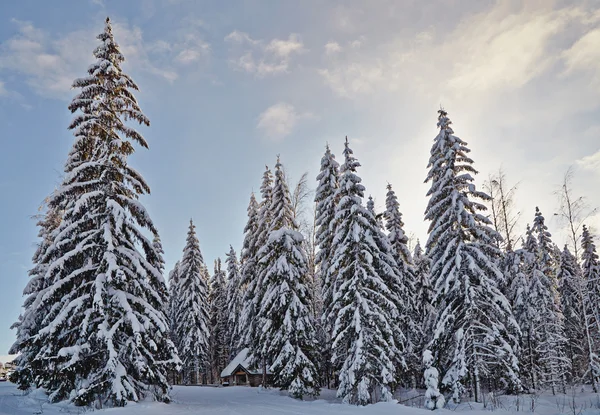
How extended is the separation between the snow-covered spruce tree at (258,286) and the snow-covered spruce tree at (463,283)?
41.4 feet

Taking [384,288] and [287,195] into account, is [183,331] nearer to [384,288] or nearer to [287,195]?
[287,195]

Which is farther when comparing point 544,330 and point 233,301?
point 233,301

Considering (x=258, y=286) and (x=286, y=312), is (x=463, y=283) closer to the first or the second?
(x=286, y=312)

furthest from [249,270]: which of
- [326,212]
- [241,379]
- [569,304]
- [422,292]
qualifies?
[569,304]

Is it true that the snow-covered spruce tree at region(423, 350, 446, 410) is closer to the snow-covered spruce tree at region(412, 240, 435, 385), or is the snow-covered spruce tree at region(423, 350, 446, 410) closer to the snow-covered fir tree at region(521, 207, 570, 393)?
the snow-covered spruce tree at region(412, 240, 435, 385)

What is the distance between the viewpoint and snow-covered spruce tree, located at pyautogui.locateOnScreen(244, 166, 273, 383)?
29891mm

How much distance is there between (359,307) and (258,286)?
30.6 feet

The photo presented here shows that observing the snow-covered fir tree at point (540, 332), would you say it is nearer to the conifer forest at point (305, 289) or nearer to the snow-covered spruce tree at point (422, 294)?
the conifer forest at point (305, 289)

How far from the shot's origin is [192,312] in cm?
4331

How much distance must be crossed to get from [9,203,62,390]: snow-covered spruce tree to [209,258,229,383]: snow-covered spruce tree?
26964 mm

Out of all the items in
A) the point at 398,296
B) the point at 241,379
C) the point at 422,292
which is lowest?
the point at 241,379

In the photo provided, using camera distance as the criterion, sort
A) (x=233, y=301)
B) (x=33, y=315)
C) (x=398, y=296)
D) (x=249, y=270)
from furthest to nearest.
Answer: (x=233, y=301), (x=249, y=270), (x=398, y=296), (x=33, y=315)

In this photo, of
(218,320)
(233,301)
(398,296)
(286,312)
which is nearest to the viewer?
(286,312)

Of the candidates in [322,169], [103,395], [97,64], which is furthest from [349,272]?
[97,64]
